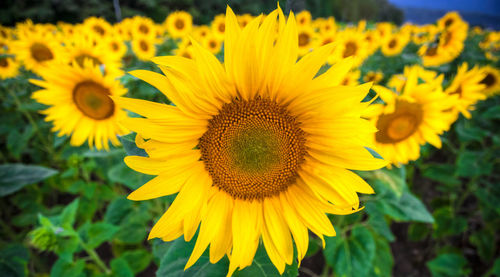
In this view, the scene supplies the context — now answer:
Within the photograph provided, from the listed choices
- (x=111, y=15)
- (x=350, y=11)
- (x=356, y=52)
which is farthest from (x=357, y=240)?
(x=350, y=11)

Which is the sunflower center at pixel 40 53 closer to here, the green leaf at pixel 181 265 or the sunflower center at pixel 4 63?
the sunflower center at pixel 4 63

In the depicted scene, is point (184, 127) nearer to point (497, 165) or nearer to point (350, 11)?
point (497, 165)

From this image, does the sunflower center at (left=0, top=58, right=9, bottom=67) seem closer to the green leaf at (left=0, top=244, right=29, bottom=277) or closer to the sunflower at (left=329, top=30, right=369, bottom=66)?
the green leaf at (left=0, top=244, right=29, bottom=277)

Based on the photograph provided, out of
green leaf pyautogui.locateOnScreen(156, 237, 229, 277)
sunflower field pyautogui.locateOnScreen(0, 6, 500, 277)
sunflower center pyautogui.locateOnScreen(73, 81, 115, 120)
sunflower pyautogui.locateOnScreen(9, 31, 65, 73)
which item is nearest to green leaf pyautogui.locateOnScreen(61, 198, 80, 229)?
sunflower field pyautogui.locateOnScreen(0, 6, 500, 277)

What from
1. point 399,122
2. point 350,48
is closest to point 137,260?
point 399,122

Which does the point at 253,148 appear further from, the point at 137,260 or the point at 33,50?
the point at 33,50

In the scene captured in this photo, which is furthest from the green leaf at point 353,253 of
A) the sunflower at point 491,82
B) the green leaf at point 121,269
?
the sunflower at point 491,82
